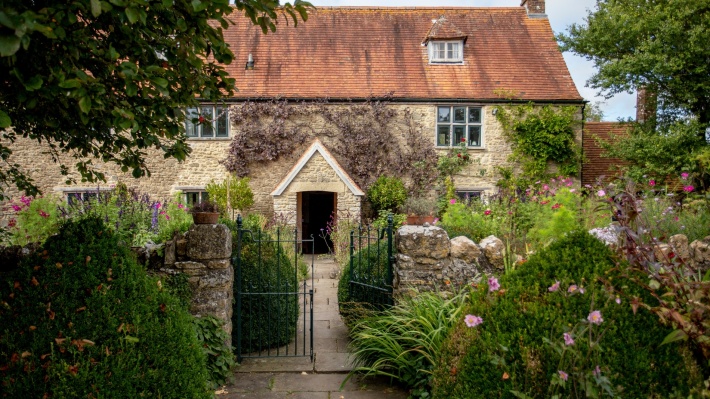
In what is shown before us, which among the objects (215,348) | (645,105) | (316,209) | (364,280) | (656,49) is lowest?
(215,348)

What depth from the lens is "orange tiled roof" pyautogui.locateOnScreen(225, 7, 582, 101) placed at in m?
16.6

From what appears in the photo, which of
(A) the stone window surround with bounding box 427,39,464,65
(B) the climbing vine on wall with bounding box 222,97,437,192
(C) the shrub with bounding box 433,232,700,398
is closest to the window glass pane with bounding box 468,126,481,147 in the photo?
(B) the climbing vine on wall with bounding box 222,97,437,192

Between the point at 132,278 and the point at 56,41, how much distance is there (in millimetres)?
1366

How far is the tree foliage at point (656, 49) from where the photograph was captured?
14688 millimetres

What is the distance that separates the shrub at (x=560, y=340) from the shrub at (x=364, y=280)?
295 centimetres

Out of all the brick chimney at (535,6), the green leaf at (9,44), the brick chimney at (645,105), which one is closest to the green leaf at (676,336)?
the green leaf at (9,44)

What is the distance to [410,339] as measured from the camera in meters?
4.62

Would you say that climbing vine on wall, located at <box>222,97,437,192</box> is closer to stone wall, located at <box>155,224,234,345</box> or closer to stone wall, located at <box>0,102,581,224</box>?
stone wall, located at <box>0,102,581,224</box>

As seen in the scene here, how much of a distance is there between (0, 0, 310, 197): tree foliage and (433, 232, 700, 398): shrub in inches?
81.9

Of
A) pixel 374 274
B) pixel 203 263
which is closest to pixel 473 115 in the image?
pixel 374 274

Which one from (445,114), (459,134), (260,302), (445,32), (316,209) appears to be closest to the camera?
(260,302)

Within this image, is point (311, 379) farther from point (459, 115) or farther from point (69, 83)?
point (459, 115)

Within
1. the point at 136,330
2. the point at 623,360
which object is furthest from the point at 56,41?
the point at 623,360

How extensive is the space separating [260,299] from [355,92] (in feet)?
38.8
